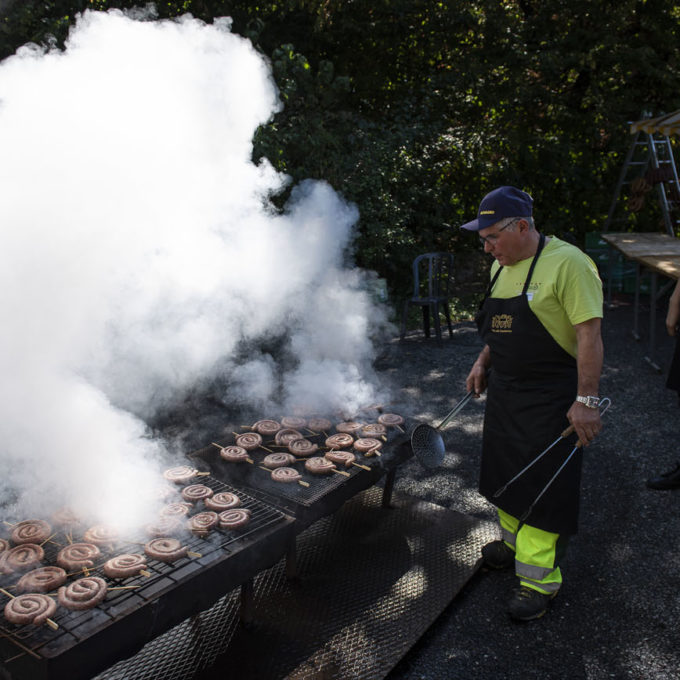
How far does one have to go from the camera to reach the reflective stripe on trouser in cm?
307

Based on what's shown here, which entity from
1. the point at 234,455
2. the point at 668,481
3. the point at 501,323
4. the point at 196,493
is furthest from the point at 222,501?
the point at 668,481

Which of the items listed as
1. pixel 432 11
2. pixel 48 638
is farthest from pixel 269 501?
pixel 432 11

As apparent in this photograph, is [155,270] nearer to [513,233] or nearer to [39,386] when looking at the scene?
[39,386]

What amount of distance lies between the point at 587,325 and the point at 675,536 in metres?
2.00

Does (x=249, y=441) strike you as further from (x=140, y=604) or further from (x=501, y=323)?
(x=501, y=323)

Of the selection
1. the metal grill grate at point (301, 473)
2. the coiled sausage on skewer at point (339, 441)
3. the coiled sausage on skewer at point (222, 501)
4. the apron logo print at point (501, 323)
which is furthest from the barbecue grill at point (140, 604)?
the apron logo print at point (501, 323)

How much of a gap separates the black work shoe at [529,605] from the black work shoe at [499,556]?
1.26 feet

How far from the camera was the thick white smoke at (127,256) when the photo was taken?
3.25 m

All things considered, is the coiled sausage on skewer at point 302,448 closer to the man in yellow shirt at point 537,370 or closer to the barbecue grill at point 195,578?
the barbecue grill at point 195,578

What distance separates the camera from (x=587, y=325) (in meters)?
2.79

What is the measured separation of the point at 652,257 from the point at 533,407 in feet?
16.4

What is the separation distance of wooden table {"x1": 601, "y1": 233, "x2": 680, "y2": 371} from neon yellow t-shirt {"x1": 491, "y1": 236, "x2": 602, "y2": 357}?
12.0 feet

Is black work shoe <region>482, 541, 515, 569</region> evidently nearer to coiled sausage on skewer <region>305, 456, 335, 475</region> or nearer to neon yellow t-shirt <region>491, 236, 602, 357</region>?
coiled sausage on skewer <region>305, 456, 335, 475</region>

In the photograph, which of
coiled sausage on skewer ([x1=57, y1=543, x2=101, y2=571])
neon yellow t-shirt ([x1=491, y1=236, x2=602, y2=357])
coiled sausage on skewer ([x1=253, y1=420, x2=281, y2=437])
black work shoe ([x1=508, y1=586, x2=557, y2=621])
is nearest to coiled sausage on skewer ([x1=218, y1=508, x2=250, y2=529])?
coiled sausage on skewer ([x1=57, y1=543, x2=101, y2=571])
